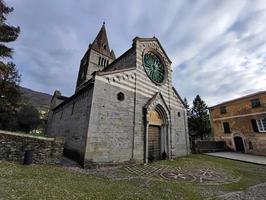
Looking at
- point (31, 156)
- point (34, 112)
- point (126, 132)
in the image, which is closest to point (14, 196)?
point (31, 156)

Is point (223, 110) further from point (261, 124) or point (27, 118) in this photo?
point (27, 118)

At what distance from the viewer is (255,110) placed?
1862 centimetres

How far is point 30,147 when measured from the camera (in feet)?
23.7

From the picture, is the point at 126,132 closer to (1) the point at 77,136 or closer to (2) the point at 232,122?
(1) the point at 77,136

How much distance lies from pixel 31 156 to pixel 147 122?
7505 millimetres

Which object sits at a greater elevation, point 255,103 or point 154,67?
point 154,67

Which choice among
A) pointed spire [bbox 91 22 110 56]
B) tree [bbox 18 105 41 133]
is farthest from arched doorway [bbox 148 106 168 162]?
tree [bbox 18 105 41 133]

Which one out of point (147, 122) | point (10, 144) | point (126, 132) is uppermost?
point (147, 122)

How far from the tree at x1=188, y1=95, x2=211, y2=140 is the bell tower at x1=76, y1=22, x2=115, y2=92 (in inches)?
804

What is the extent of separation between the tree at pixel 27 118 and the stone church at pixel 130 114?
60.1ft

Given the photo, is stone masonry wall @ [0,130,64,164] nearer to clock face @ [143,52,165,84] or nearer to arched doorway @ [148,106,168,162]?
arched doorway @ [148,106,168,162]

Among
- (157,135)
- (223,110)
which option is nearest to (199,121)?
(223,110)

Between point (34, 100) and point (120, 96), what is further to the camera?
point (34, 100)

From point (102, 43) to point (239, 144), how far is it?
95.6ft
